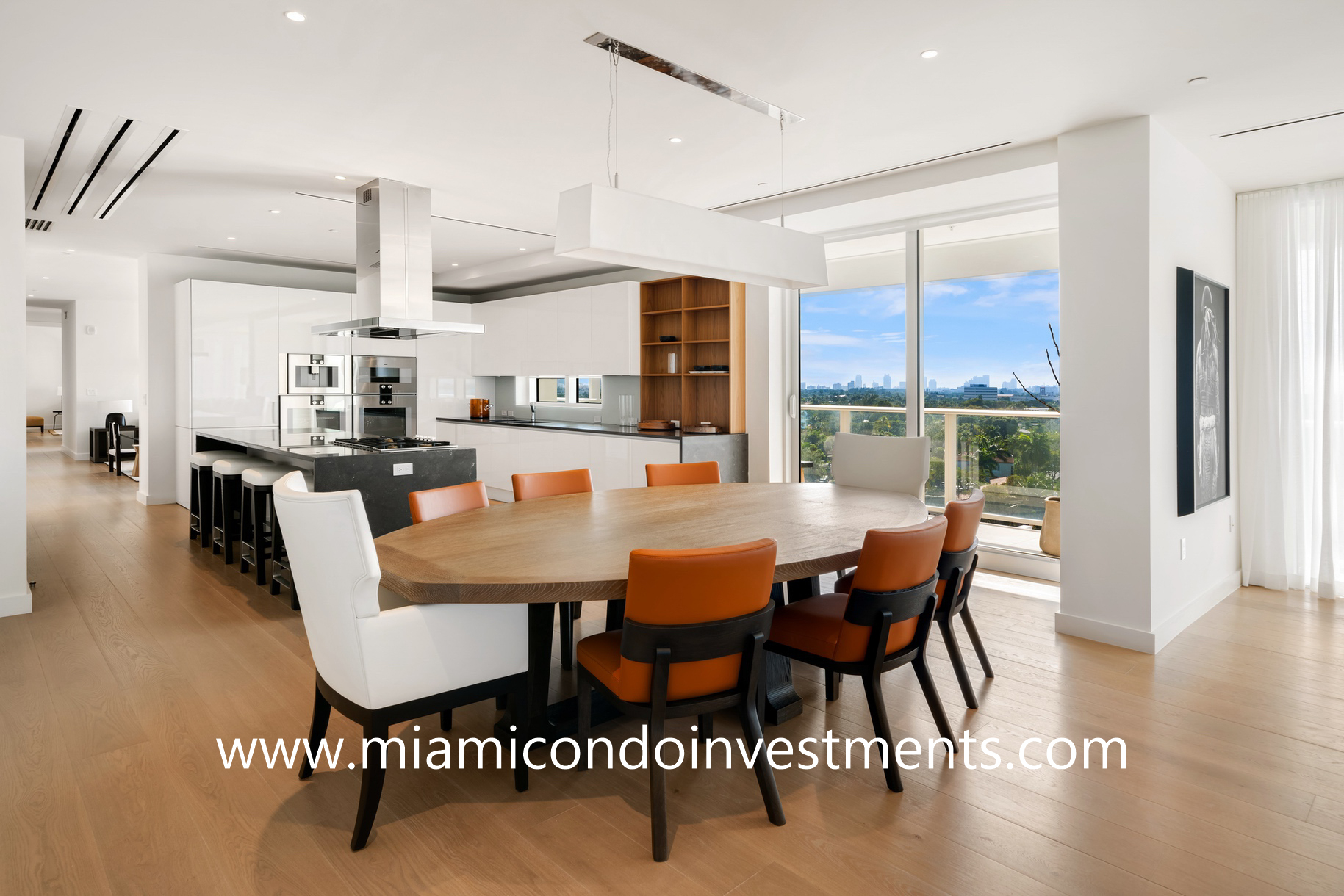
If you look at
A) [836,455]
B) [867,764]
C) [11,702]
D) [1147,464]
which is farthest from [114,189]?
[1147,464]

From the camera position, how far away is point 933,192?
4.50 meters

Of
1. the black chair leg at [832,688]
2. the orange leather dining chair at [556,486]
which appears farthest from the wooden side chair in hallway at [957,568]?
the orange leather dining chair at [556,486]

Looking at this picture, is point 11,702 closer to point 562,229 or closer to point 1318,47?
point 562,229

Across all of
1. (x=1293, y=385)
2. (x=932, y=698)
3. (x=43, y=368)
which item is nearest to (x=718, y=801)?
(x=932, y=698)

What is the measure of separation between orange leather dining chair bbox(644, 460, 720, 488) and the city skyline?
183 centimetres

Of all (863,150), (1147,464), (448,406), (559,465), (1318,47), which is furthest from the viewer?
(448,406)

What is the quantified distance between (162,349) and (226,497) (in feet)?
10.3

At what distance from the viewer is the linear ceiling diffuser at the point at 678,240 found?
107 inches

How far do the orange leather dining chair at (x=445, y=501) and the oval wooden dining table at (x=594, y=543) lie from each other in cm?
12

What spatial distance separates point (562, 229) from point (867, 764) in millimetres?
2220

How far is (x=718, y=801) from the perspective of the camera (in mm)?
2246

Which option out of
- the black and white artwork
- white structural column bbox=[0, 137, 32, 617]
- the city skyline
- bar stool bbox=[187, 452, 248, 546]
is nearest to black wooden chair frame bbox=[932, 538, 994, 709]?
the black and white artwork

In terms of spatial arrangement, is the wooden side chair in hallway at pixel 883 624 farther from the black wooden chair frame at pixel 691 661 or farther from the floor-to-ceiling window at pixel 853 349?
the floor-to-ceiling window at pixel 853 349

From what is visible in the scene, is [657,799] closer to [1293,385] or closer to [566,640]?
[566,640]
